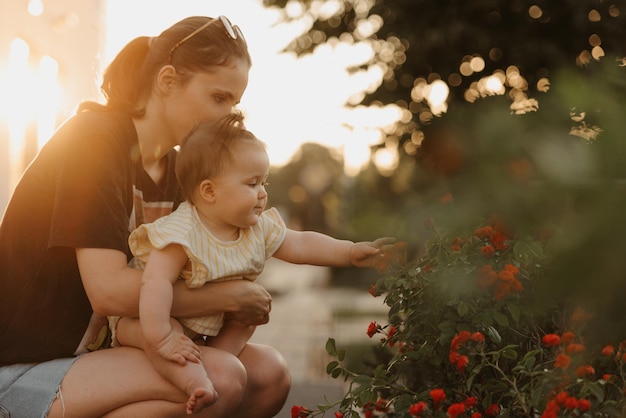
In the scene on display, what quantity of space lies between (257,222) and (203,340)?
38cm

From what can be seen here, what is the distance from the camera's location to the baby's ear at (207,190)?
1967mm

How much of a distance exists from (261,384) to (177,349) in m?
0.48

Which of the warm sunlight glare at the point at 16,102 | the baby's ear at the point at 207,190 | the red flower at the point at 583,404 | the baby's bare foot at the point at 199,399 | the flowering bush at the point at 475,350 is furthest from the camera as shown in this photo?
the warm sunlight glare at the point at 16,102

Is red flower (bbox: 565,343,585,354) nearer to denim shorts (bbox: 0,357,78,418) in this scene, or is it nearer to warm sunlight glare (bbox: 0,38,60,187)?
denim shorts (bbox: 0,357,78,418)

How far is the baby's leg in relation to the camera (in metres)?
Answer: 1.76

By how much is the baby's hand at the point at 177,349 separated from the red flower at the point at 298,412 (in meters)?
0.35

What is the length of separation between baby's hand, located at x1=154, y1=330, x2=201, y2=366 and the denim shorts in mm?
293

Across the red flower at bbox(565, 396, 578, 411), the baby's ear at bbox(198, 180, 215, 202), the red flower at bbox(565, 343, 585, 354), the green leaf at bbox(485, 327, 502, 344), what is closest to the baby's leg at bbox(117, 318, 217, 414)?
the baby's ear at bbox(198, 180, 215, 202)

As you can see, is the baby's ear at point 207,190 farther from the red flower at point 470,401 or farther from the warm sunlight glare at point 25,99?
the warm sunlight glare at point 25,99

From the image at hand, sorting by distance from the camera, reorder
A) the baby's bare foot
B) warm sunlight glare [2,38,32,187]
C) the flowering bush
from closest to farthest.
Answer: the flowering bush < the baby's bare foot < warm sunlight glare [2,38,32,187]

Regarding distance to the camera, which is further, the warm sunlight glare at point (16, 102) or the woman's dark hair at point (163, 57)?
the warm sunlight glare at point (16, 102)

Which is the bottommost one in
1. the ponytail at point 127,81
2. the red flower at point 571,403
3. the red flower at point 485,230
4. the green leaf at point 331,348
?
the green leaf at point 331,348

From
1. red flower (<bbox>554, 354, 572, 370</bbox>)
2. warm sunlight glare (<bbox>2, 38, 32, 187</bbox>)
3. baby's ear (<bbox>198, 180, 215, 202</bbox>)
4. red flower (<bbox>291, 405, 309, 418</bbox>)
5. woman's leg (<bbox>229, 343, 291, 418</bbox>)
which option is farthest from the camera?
warm sunlight glare (<bbox>2, 38, 32, 187</bbox>)

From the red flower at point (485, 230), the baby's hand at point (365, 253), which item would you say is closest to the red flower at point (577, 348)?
the red flower at point (485, 230)
